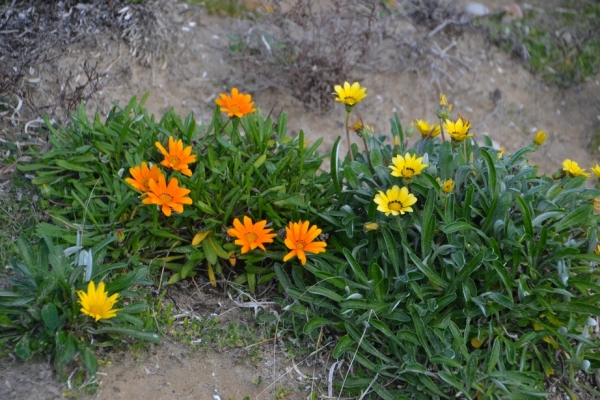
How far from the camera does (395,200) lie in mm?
2588

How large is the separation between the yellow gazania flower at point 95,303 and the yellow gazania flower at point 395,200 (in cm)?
111

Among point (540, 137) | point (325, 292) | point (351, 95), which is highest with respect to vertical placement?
point (351, 95)

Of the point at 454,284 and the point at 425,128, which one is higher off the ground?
the point at 425,128

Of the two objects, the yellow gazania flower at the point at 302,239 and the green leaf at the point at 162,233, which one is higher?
the yellow gazania flower at the point at 302,239

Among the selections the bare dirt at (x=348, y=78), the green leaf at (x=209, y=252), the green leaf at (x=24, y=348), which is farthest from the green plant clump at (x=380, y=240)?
the bare dirt at (x=348, y=78)

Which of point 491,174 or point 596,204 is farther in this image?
point 596,204

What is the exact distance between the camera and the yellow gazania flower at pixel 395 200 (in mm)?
2559

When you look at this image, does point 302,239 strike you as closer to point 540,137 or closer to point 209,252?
point 209,252

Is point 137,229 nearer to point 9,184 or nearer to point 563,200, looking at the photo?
point 9,184

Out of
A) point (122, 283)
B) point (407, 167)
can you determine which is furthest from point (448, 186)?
point (122, 283)

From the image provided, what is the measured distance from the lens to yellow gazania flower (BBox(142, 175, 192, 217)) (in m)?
2.50

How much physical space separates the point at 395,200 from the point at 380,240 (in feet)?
0.71

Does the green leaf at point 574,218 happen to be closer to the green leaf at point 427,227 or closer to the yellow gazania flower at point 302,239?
the green leaf at point 427,227

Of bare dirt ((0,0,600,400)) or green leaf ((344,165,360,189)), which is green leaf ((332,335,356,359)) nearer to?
bare dirt ((0,0,600,400))
